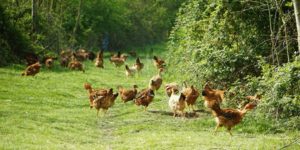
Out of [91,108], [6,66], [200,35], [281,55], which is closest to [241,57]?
[281,55]

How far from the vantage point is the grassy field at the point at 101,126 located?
44.7ft

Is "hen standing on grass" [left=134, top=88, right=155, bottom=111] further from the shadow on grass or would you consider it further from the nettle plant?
the nettle plant

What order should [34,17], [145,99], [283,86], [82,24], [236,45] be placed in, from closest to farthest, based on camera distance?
[283,86] → [145,99] → [236,45] → [34,17] → [82,24]

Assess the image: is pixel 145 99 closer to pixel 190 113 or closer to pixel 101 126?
pixel 190 113

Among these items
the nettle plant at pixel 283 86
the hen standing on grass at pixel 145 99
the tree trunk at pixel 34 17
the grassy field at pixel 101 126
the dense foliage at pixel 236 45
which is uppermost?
the tree trunk at pixel 34 17

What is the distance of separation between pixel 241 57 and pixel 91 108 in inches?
210

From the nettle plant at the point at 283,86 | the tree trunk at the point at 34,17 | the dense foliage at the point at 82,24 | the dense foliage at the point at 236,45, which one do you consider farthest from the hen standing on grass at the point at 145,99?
the tree trunk at the point at 34,17

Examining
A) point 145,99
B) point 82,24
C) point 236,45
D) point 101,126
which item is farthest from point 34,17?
point 101,126

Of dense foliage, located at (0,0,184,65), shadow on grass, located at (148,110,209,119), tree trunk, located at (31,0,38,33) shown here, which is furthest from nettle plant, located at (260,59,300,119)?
tree trunk, located at (31,0,38,33)

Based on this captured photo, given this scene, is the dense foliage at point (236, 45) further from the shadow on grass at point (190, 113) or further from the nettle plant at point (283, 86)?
the nettle plant at point (283, 86)

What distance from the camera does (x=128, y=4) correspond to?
65812mm

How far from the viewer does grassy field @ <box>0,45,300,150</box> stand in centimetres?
1362

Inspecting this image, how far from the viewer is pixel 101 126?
1697cm

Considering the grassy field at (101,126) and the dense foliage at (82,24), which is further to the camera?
the dense foliage at (82,24)
